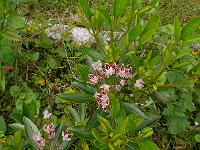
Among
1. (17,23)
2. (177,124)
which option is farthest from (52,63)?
(177,124)

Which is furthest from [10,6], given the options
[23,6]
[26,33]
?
[23,6]

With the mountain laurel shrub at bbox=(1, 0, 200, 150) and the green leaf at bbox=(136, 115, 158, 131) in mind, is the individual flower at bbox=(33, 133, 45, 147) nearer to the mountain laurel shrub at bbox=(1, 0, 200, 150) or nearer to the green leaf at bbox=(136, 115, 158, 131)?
the mountain laurel shrub at bbox=(1, 0, 200, 150)

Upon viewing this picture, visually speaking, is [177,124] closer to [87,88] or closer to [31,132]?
[87,88]

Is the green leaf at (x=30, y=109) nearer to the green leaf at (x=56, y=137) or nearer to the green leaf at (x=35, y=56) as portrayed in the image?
the green leaf at (x=56, y=137)

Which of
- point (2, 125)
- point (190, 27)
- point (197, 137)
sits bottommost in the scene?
point (197, 137)

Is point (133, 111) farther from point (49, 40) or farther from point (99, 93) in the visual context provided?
point (49, 40)
